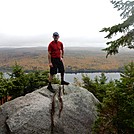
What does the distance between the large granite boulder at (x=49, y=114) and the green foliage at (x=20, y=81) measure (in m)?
4.24

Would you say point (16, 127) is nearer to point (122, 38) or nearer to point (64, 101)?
point (64, 101)

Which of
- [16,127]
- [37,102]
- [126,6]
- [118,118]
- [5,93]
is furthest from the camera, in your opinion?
[5,93]

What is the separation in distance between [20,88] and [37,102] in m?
5.78

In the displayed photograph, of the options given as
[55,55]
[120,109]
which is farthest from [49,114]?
[120,109]

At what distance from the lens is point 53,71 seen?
1561 cm

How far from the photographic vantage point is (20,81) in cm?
2042

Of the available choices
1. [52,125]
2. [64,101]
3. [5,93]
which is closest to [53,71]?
[64,101]

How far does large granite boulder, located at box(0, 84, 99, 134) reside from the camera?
1365 centimetres

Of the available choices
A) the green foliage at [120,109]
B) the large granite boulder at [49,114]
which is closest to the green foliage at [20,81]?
the large granite boulder at [49,114]

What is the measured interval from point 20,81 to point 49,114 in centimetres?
672

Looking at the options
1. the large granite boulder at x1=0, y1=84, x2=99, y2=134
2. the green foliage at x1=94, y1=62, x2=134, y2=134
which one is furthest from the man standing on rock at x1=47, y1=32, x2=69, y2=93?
the green foliage at x1=94, y1=62, x2=134, y2=134

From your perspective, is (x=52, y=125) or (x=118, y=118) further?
(x=52, y=125)

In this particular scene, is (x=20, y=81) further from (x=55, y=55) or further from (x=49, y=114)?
(x=49, y=114)

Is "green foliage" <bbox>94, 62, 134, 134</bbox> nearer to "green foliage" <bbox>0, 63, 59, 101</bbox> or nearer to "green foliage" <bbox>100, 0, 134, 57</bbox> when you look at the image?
"green foliage" <bbox>100, 0, 134, 57</bbox>
